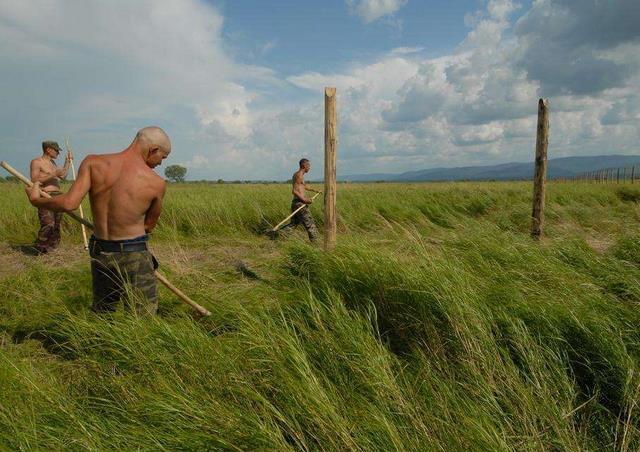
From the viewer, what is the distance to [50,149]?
20.3 ft

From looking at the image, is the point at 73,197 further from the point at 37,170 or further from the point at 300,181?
the point at 300,181

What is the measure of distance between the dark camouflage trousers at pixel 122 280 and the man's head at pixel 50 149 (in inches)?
179

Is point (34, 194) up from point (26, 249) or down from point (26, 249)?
up

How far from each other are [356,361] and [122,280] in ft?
5.38

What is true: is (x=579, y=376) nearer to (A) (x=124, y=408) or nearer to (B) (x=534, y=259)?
(B) (x=534, y=259)

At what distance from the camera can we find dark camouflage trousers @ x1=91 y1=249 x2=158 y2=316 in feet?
8.77

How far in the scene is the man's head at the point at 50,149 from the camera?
242 inches

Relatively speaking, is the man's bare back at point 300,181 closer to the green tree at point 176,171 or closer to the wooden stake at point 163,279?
the wooden stake at point 163,279

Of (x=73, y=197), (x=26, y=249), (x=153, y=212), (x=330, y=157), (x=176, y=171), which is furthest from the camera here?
(x=176, y=171)

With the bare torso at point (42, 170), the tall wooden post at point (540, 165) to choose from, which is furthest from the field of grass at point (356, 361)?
the bare torso at point (42, 170)

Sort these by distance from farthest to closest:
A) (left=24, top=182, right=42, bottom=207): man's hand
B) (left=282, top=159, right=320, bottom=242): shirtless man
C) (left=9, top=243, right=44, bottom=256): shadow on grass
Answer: (left=282, top=159, right=320, bottom=242): shirtless man < (left=9, top=243, right=44, bottom=256): shadow on grass < (left=24, top=182, right=42, bottom=207): man's hand

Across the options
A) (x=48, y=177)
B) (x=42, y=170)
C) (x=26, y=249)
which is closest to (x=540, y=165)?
(x=48, y=177)

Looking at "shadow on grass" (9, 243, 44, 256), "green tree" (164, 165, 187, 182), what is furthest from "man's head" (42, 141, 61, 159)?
"green tree" (164, 165, 187, 182)

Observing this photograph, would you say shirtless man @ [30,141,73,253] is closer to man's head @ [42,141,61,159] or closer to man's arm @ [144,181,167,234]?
man's head @ [42,141,61,159]
